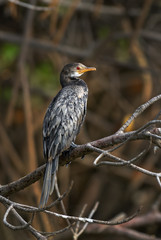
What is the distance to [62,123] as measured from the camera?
3.36m

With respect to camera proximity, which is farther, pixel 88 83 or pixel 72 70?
pixel 88 83

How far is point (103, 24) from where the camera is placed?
22.0 ft

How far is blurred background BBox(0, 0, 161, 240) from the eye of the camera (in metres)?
5.94

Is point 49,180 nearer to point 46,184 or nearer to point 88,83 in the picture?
point 46,184

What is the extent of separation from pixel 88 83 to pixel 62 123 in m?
3.17

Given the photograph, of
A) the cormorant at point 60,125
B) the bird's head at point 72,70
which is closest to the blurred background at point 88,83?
the bird's head at point 72,70

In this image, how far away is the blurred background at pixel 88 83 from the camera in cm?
594

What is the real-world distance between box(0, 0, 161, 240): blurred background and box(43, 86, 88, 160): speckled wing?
2235mm

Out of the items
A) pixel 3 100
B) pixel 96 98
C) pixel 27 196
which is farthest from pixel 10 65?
pixel 27 196

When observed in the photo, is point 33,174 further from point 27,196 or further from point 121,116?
point 121,116

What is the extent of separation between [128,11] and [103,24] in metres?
0.53

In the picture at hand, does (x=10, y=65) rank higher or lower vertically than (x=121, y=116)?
higher

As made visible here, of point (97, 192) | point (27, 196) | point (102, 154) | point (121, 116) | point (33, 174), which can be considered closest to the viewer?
point (102, 154)

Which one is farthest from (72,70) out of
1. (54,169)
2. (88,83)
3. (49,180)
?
(88,83)
